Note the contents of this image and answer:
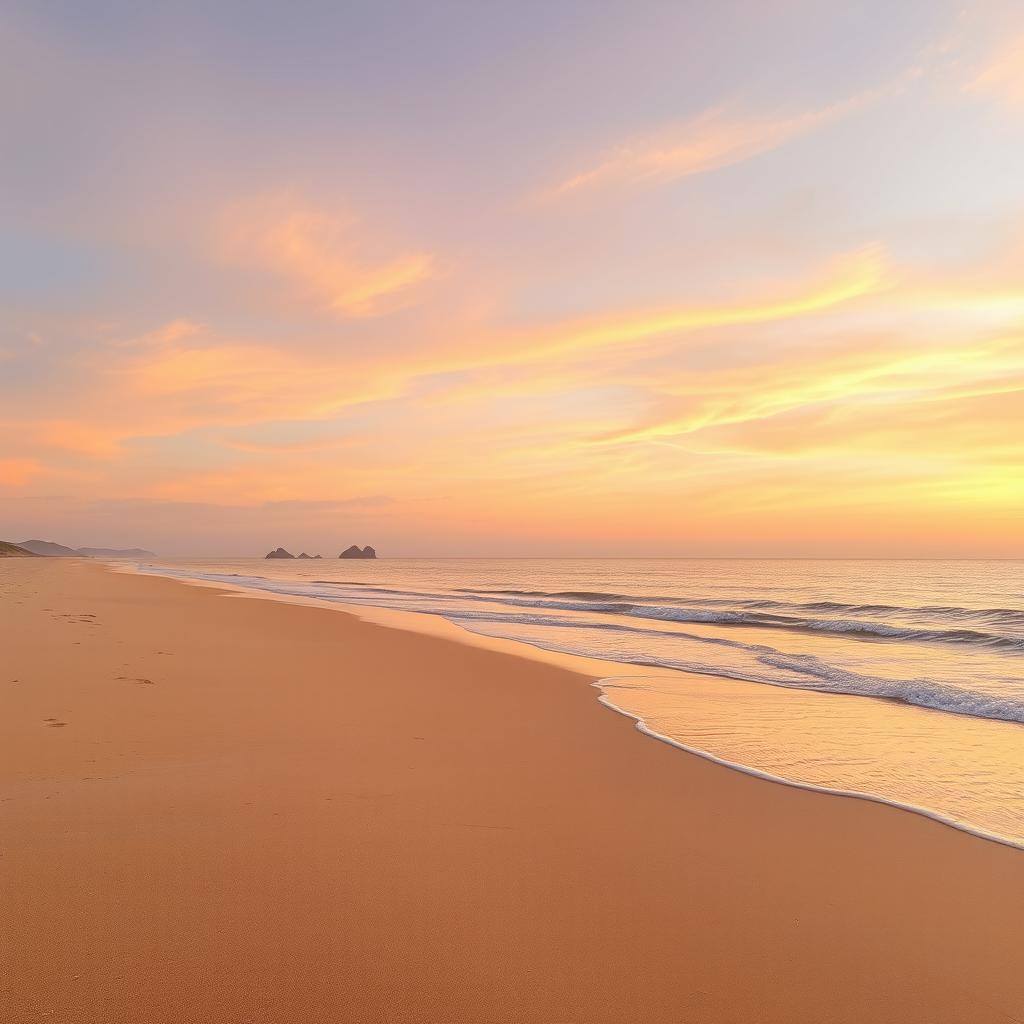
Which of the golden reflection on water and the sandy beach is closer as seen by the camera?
the sandy beach

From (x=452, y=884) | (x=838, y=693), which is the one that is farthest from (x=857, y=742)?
(x=452, y=884)

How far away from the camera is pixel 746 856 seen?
4207mm

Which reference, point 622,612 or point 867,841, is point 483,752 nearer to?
point 867,841

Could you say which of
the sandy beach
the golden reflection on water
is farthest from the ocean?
the sandy beach

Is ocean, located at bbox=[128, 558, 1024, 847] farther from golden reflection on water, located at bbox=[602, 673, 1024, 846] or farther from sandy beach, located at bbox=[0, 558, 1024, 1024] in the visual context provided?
sandy beach, located at bbox=[0, 558, 1024, 1024]

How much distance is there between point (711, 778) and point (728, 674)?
6.91m

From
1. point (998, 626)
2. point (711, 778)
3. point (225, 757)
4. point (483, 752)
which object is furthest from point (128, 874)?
point (998, 626)

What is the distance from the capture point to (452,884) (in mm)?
3533

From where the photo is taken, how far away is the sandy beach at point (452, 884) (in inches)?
105

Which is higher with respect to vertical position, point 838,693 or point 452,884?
point 452,884

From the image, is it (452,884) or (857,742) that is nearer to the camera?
(452,884)

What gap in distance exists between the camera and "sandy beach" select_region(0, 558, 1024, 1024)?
2672 mm

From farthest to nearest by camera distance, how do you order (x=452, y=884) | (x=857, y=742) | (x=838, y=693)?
(x=838, y=693) < (x=857, y=742) < (x=452, y=884)

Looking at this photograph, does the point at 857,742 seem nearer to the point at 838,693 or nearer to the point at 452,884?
the point at 838,693
